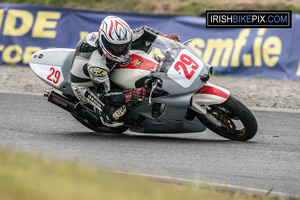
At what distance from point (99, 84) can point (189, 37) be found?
24.7 feet

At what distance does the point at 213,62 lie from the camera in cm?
1484

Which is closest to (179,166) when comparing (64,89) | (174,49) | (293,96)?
(174,49)

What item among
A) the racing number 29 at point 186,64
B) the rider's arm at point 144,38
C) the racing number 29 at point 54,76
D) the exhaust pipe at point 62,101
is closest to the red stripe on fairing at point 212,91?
the racing number 29 at point 186,64

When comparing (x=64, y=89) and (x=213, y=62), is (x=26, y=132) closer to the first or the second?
(x=64, y=89)

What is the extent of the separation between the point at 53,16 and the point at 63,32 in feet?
1.57

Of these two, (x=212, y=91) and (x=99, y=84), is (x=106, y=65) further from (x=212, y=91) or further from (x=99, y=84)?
(x=212, y=91)

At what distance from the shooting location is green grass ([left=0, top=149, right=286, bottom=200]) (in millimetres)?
3953

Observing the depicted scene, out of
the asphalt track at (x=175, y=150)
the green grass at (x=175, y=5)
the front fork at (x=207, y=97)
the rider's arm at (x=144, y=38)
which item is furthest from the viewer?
the green grass at (x=175, y=5)

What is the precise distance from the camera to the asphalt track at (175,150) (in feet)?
19.9

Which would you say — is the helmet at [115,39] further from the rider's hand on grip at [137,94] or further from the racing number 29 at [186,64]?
the racing number 29 at [186,64]

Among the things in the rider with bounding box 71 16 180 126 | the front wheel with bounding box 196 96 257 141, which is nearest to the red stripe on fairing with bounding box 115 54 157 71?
the rider with bounding box 71 16 180 126

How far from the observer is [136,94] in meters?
7.45

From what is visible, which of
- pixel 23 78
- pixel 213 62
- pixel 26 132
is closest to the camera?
pixel 26 132

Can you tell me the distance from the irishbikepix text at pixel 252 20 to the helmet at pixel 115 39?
780cm
